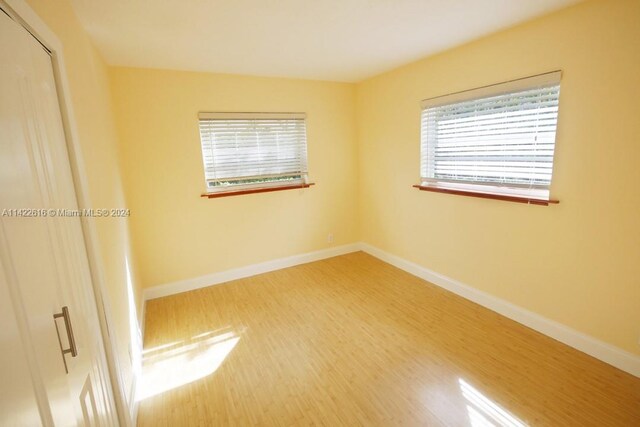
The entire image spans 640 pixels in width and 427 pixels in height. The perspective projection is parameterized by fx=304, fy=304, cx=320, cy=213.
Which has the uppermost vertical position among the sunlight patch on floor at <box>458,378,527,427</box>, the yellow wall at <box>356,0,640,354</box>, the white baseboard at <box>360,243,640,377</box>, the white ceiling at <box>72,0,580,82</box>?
the white ceiling at <box>72,0,580,82</box>

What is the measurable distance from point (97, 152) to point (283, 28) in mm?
1464

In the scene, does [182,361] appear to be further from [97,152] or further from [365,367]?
[97,152]

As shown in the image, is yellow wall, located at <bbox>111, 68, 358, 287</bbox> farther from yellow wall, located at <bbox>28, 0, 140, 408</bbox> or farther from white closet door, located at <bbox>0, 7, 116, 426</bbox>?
white closet door, located at <bbox>0, 7, 116, 426</bbox>

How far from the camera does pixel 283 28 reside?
84.6 inches

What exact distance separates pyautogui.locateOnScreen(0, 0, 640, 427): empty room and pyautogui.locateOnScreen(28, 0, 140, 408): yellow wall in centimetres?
3

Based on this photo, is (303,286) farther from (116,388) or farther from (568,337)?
(568,337)

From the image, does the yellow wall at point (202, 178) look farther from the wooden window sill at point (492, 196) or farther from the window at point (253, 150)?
the wooden window sill at point (492, 196)

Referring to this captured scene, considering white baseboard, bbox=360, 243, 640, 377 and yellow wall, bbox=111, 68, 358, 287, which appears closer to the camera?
white baseboard, bbox=360, 243, 640, 377

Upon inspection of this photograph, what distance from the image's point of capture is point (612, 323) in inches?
79.3

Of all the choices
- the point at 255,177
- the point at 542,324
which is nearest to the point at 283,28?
the point at 255,177

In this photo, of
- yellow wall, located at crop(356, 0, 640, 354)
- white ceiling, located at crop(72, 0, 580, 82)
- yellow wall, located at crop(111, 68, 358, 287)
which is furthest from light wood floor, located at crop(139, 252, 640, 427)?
white ceiling, located at crop(72, 0, 580, 82)

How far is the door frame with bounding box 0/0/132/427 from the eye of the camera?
1.22 m

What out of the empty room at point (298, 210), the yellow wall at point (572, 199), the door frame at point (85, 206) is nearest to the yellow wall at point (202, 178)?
the empty room at point (298, 210)

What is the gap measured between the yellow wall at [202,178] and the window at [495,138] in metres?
1.32
